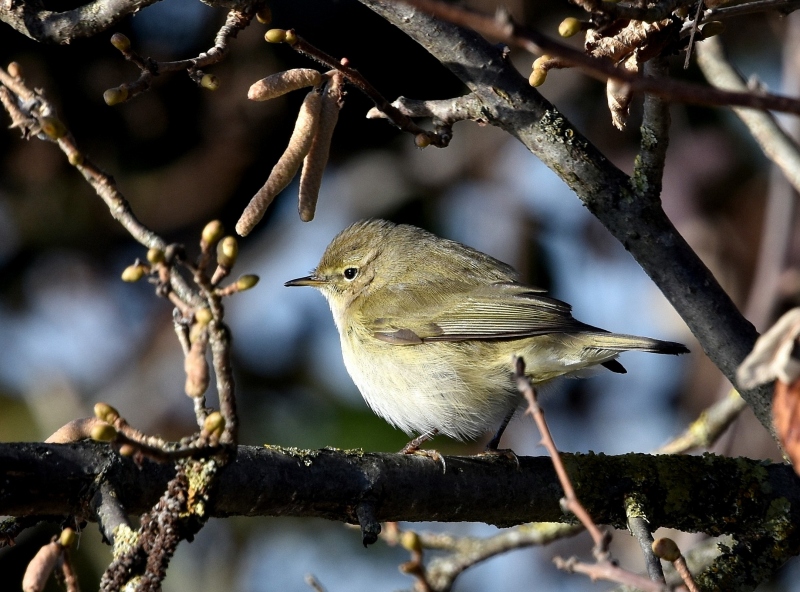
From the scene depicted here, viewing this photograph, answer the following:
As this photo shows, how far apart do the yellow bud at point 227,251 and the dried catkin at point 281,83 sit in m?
0.88

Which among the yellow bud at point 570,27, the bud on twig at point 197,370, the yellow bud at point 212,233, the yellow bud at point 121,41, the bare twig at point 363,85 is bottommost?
the bud on twig at point 197,370

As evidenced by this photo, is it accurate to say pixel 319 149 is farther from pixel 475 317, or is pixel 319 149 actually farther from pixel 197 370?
pixel 475 317

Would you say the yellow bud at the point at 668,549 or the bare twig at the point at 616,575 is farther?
the yellow bud at the point at 668,549

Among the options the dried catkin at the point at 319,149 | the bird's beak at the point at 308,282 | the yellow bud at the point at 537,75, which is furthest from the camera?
the bird's beak at the point at 308,282

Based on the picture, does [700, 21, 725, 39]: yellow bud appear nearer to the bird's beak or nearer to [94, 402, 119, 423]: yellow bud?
[94, 402, 119, 423]: yellow bud

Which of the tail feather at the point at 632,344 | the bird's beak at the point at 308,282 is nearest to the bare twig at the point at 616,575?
the tail feather at the point at 632,344

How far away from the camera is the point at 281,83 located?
246 centimetres

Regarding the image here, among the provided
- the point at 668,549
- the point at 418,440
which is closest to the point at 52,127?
the point at 668,549

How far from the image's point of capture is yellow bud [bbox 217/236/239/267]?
1.59 m

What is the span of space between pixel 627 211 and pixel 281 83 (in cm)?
114

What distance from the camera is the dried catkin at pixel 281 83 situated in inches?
95.0

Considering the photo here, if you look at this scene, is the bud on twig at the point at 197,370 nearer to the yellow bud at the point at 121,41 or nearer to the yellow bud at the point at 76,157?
the yellow bud at the point at 76,157

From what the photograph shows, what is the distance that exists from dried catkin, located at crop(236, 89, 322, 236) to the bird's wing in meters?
1.94

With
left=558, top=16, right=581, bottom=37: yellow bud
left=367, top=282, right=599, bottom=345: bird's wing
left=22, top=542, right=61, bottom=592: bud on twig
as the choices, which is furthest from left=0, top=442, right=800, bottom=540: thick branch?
left=558, top=16, right=581, bottom=37: yellow bud
